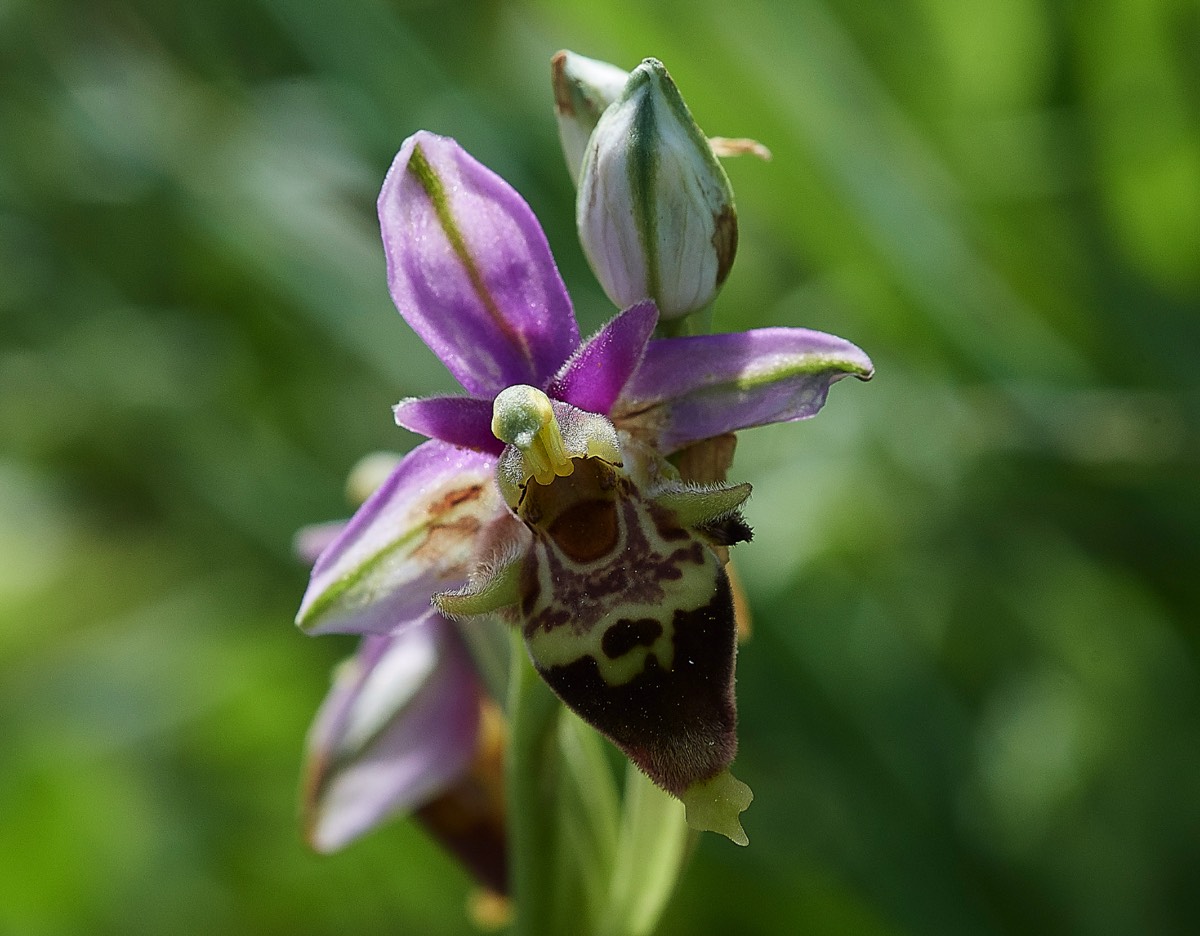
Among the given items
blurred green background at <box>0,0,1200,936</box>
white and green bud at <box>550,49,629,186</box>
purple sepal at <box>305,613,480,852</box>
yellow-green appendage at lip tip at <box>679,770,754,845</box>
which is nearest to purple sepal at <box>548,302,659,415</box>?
white and green bud at <box>550,49,629,186</box>

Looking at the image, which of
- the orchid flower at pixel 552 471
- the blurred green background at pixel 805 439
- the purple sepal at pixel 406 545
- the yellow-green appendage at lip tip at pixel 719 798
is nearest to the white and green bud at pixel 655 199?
the orchid flower at pixel 552 471

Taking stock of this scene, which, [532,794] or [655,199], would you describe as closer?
[655,199]

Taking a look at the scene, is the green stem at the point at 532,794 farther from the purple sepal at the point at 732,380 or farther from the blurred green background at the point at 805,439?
the blurred green background at the point at 805,439


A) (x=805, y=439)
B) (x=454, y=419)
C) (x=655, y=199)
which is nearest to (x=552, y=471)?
(x=454, y=419)

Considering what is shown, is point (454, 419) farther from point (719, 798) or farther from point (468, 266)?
point (719, 798)

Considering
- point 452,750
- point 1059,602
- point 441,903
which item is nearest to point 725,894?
point 441,903

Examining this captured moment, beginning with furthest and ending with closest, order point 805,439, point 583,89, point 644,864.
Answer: point 805,439 → point 644,864 → point 583,89
